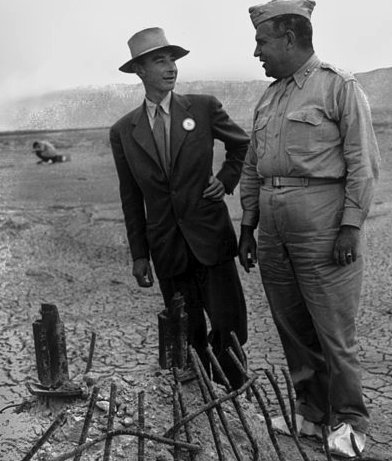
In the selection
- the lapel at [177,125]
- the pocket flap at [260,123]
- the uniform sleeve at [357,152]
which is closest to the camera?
the uniform sleeve at [357,152]

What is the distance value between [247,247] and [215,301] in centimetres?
33

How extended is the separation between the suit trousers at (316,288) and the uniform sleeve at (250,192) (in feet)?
0.45

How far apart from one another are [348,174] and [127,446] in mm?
1559

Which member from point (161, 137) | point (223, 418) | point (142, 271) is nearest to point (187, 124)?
point (161, 137)

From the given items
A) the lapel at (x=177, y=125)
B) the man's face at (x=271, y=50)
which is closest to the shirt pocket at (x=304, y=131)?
the man's face at (x=271, y=50)

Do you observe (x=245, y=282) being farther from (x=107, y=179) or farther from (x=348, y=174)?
(x=107, y=179)

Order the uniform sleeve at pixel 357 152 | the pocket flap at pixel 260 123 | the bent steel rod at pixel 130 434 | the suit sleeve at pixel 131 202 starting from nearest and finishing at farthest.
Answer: the bent steel rod at pixel 130 434 < the uniform sleeve at pixel 357 152 < the pocket flap at pixel 260 123 < the suit sleeve at pixel 131 202

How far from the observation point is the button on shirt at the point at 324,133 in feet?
9.76

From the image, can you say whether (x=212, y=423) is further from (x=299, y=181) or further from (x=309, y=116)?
(x=309, y=116)

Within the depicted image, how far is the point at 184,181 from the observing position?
351 centimetres

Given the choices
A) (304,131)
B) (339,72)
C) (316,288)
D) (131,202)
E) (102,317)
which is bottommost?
(102,317)

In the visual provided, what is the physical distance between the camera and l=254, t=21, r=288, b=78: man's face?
307 centimetres

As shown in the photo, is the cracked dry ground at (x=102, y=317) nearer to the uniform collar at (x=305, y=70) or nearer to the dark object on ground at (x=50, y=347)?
the dark object on ground at (x=50, y=347)

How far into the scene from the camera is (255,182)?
349cm
